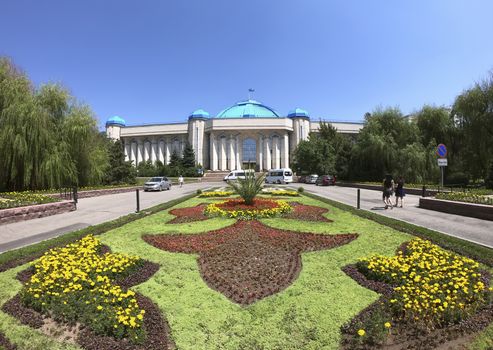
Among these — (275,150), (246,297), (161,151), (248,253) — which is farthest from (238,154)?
(246,297)

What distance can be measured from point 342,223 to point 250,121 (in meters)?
73.9

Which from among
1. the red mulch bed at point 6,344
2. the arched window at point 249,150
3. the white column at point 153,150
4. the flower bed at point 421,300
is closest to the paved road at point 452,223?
the flower bed at point 421,300

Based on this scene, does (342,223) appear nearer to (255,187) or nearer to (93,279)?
(255,187)

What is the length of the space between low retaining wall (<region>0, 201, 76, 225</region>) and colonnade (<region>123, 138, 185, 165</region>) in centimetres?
7936

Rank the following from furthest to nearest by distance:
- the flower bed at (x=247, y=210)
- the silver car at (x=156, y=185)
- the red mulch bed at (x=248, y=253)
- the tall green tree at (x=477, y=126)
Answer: the silver car at (x=156, y=185) → the tall green tree at (x=477, y=126) → the flower bed at (x=247, y=210) → the red mulch bed at (x=248, y=253)

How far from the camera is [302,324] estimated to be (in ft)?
13.2

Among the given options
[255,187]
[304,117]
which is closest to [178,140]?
[304,117]

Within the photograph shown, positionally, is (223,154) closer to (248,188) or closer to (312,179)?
(312,179)

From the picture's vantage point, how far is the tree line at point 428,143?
28109 mm

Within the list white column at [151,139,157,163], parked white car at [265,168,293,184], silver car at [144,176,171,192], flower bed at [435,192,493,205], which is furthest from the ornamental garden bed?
white column at [151,139,157,163]

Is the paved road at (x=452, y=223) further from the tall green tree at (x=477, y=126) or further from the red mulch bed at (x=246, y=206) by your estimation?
the tall green tree at (x=477, y=126)

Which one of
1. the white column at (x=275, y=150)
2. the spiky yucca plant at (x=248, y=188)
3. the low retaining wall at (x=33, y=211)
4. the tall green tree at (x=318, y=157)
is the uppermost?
the white column at (x=275, y=150)

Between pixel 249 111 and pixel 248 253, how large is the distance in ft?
299

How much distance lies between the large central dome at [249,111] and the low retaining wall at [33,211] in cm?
8108
